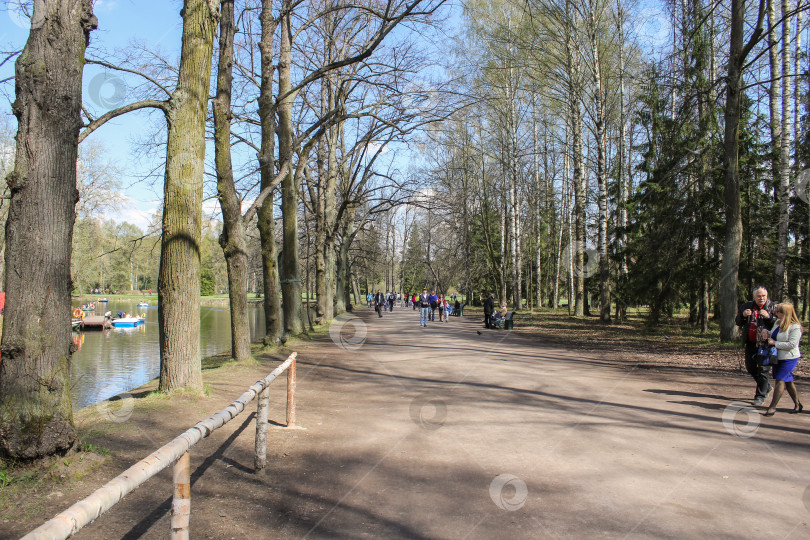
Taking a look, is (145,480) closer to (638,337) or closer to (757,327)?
(757,327)

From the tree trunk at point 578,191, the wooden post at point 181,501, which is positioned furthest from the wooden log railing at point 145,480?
the tree trunk at point 578,191

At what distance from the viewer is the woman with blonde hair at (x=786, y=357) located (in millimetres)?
7660

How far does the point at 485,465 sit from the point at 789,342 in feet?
16.8

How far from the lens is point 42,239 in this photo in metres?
5.05

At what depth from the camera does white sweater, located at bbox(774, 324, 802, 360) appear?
7676mm

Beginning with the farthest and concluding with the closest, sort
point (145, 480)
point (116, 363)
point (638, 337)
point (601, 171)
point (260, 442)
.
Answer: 1. point (601, 171)
2. point (116, 363)
3. point (638, 337)
4. point (260, 442)
5. point (145, 480)

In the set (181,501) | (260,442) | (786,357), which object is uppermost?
(786,357)

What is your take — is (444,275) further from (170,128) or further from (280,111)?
(170,128)

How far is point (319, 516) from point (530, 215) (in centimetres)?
4351

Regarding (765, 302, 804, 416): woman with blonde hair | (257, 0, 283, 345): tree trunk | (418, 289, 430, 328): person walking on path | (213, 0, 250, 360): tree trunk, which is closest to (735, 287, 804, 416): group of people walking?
(765, 302, 804, 416): woman with blonde hair

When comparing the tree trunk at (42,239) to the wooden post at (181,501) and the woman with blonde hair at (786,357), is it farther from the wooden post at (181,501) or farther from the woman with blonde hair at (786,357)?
the woman with blonde hair at (786,357)

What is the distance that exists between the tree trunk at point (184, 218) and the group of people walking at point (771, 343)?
832 centimetres

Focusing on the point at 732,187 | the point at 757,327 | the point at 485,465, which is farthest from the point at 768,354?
the point at 732,187

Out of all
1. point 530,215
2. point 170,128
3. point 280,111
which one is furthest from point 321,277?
point 530,215
